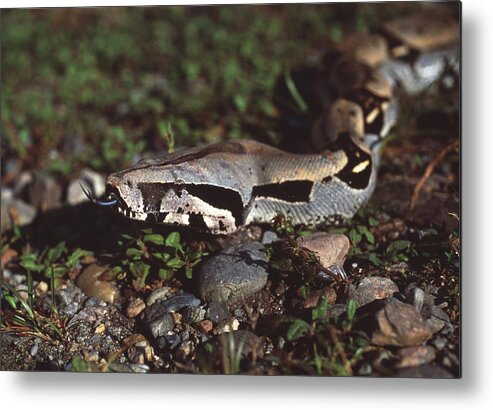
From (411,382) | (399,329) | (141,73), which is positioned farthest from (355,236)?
(141,73)

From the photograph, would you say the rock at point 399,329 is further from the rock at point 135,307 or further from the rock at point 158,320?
the rock at point 135,307

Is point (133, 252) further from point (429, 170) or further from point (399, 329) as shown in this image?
point (429, 170)

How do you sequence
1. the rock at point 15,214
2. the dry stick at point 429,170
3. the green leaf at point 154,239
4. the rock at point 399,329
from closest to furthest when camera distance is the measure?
the rock at point 399,329 → the green leaf at point 154,239 → the dry stick at point 429,170 → the rock at point 15,214

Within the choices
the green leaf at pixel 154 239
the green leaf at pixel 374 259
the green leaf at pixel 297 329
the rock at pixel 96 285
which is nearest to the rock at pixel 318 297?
the green leaf at pixel 297 329

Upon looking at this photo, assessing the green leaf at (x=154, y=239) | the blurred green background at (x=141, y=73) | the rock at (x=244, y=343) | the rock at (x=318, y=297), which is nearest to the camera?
the rock at (x=244, y=343)

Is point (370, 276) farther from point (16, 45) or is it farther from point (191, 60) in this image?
point (16, 45)

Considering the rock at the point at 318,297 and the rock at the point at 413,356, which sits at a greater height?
the rock at the point at 318,297

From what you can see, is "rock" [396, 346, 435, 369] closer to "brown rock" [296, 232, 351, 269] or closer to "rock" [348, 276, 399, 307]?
"rock" [348, 276, 399, 307]

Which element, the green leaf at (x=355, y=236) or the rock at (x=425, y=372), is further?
the green leaf at (x=355, y=236)
